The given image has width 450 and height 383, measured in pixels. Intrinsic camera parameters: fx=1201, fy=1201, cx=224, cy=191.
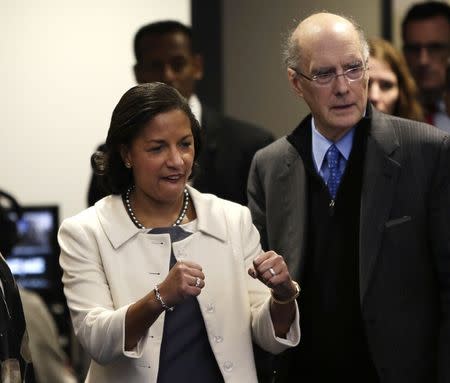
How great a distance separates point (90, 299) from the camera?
2.88m

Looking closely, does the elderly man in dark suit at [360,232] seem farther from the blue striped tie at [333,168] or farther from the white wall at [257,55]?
the white wall at [257,55]

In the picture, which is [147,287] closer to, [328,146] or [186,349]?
[186,349]

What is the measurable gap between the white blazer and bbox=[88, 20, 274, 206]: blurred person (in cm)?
113

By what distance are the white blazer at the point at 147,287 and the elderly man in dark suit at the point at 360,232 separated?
348 millimetres

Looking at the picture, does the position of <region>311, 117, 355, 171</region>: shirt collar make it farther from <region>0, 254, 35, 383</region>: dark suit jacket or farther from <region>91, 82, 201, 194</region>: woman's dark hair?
<region>0, 254, 35, 383</region>: dark suit jacket

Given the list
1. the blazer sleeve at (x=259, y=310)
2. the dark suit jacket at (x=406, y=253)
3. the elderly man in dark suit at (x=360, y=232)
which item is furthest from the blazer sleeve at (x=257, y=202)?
the blazer sleeve at (x=259, y=310)

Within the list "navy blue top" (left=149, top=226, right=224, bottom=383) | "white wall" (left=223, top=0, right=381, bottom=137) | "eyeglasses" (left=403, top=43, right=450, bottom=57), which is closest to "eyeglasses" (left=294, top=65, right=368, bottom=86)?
"navy blue top" (left=149, top=226, right=224, bottom=383)

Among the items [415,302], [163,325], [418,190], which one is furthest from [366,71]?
[163,325]

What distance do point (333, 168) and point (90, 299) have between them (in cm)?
86

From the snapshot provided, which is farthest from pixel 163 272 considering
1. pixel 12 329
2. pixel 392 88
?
pixel 392 88

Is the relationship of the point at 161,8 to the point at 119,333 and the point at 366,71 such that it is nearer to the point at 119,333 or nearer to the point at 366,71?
the point at 366,71

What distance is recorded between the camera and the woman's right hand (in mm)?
2676

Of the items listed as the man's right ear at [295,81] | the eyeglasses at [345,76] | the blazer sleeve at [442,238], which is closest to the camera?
the blazer sleeve at [442,238]

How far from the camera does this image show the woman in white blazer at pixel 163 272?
9.37ft
